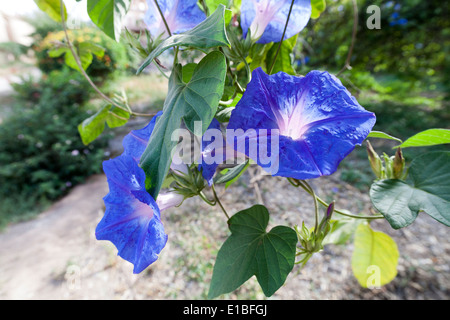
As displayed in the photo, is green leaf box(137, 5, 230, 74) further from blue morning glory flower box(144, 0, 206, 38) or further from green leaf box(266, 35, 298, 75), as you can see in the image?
green leaf box(266, 35, 298, 75)

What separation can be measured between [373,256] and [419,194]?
0.49m

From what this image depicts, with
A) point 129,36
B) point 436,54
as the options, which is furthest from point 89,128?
point 436,54

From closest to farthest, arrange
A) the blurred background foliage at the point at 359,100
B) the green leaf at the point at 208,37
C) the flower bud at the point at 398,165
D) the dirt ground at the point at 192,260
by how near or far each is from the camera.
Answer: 1. the green leaf at the point at 208,37
2. the flower bud at the point at 398,165
3. the dirt ground at the point at 192,260
4. the blurred background foliage at the point at 359,100

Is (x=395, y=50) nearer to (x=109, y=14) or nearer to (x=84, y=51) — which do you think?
(x=84, y=51)

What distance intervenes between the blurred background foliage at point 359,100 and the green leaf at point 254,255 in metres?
2.19

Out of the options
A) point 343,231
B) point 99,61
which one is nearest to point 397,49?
point 343,231

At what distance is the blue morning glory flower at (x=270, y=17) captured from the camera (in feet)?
1.44

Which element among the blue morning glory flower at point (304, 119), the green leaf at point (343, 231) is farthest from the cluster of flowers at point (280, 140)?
the green leaf at point (343, 231)

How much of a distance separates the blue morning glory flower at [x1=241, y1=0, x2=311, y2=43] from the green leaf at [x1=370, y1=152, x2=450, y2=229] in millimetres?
290

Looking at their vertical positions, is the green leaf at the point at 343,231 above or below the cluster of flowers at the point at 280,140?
below

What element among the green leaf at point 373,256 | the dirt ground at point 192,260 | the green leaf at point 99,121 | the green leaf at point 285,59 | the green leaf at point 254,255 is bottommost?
the dirt ground at point 192,260

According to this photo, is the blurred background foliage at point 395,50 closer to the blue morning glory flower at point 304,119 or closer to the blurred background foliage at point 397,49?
the blurred background foliage at point 397,49

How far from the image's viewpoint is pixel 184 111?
0.31 m
